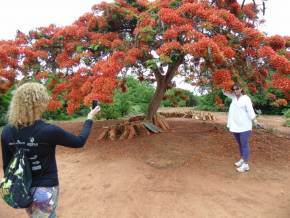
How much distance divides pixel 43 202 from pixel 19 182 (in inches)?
10.2

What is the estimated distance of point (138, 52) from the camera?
6789mm

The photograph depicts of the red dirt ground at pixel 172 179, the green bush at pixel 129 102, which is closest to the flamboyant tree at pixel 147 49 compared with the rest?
the red dirt ground at pixel 172 179

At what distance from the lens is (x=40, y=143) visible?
3.14 metres

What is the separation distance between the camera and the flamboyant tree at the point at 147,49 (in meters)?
6.36

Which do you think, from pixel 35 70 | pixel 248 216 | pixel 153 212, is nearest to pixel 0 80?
pixel 35 70

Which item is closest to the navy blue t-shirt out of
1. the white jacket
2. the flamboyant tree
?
the flamboyant tree

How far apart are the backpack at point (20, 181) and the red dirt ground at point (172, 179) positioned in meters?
2.19

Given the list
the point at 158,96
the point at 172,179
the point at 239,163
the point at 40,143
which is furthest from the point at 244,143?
the point at 40,143

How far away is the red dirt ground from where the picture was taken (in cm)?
532

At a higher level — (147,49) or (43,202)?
(147,49)

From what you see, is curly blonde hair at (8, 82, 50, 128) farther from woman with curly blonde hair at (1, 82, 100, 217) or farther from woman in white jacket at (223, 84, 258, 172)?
Result: woman in white jacket at (223, 84, 258, 172)

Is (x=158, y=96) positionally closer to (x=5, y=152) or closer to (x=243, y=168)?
(x=243, y=168)

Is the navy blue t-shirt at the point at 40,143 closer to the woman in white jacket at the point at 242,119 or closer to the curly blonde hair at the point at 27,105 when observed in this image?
the curly blonde hair at the point at 27,105

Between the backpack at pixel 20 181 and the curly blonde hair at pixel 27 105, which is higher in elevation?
the curly blonde hair at pixel 27 105
